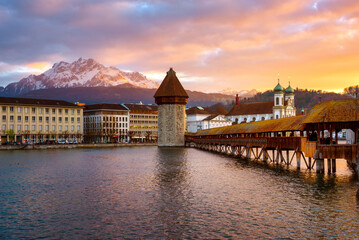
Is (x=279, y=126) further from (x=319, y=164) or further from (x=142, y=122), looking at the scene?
(x=142, y=122)

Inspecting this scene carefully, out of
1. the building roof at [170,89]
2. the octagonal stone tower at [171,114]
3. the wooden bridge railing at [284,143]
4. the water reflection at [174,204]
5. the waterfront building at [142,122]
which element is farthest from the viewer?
the waterfront building at [142,122]

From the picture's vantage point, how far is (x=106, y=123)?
137625 millimetres

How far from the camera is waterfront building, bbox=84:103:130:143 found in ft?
445

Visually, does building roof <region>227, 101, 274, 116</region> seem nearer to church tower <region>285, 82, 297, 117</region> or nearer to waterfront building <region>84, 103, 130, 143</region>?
church tower <region>285, 82, 297, 117</region>

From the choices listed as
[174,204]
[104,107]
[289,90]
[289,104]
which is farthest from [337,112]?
[289,90]

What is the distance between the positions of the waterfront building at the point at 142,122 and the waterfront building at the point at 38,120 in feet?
91.6

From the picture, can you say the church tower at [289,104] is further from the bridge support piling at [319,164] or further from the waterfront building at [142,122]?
the bridge support piling at [319,164]

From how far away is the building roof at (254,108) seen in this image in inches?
6111

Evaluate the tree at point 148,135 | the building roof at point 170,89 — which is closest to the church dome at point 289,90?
the tree at point 148,135

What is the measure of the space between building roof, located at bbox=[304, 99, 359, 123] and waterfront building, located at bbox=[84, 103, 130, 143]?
104769 mm

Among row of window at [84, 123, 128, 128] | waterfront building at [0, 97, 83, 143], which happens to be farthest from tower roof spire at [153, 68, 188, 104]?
row of window at [84, 123, 128, 128]

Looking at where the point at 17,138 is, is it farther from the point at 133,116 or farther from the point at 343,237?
the point at 343,237

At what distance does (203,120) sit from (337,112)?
12757 centimetres

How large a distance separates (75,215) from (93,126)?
122767 millimetres
